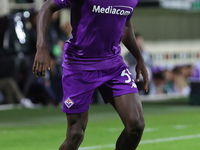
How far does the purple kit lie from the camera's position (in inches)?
233

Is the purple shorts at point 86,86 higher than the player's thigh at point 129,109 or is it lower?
higher

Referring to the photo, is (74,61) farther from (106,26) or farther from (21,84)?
(21,84)

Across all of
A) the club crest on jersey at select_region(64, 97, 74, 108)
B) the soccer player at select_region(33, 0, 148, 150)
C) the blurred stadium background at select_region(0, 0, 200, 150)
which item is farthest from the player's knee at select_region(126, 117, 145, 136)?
the blurred stadium background at select_region(0, 0, 200, 150)

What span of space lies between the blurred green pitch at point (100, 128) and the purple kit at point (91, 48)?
274 cm

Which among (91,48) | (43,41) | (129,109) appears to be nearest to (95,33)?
(91,48)

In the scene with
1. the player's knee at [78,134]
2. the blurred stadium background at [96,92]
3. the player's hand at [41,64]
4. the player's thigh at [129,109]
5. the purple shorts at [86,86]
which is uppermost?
the player's hand at [41,64]

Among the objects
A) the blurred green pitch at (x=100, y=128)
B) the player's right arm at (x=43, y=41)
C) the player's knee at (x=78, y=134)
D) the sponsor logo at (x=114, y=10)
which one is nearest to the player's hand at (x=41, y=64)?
the player's right arm at (x=43, y=41)

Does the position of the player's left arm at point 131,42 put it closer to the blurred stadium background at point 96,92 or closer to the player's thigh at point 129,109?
the player's thigh at point 129,109

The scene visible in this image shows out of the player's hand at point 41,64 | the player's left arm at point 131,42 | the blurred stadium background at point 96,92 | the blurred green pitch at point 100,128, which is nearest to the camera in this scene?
the player's hand at point 41,64

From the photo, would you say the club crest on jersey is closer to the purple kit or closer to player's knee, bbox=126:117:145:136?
the purple kit

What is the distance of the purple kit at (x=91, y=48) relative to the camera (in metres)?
5.93

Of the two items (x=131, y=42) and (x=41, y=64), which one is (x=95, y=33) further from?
(x=41, y=64)

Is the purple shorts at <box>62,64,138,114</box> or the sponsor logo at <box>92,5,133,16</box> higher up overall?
the sponsor logo at <box>92,5,133,16</box>

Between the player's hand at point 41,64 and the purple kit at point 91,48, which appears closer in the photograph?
the player's hand at point 41,64
